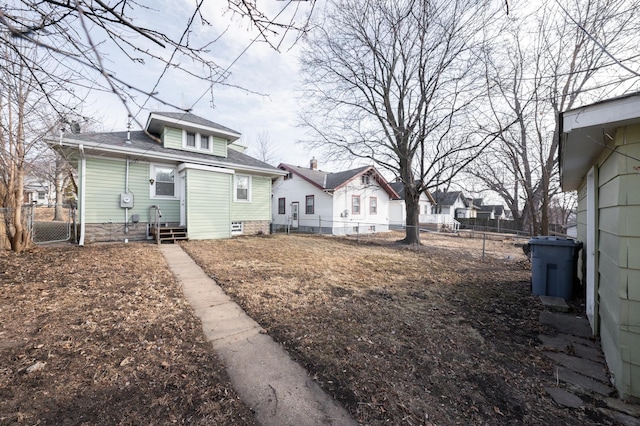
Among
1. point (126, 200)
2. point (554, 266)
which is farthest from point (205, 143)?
point (554, 266)

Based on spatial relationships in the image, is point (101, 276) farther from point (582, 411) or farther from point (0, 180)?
point (582, 411)

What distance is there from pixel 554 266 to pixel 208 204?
1060cm

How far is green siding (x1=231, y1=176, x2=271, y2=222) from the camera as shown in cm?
1167

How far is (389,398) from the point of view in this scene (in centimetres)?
210

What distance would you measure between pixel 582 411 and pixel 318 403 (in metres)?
2.21

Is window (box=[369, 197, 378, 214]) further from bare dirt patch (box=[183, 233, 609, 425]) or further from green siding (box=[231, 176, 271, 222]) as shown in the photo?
bare dirt patch (box=[183, 233, 609, 425])

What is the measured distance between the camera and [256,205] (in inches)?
488

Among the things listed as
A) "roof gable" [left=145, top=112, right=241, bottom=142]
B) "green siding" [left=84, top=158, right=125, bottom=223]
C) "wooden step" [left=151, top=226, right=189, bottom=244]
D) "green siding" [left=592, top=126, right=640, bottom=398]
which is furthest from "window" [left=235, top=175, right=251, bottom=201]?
"green siding" [left=592, top=126, right=640, bottom=398]

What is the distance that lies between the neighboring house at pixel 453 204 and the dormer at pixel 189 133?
2851 centimetres

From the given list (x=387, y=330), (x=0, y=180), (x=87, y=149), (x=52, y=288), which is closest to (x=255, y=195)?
(x=87, y=149)

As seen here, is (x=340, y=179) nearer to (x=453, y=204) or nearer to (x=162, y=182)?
(x=162, y=182)

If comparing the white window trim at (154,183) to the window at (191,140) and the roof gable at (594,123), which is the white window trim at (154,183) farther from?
the roof gable at (594,123)

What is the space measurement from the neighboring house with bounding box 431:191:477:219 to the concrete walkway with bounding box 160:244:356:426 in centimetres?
3293

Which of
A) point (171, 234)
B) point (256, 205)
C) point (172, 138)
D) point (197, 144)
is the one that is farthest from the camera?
point (256, 205)
